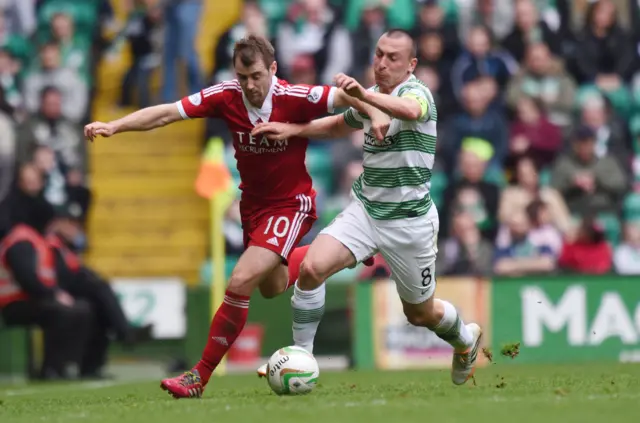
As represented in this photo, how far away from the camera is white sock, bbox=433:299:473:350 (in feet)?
31.9

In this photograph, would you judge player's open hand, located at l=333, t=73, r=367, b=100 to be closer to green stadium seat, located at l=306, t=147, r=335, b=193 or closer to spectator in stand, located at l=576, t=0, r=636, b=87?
green stadium seat, located at l=306, t=147, r=335, b=193

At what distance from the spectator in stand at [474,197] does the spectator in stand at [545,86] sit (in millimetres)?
1542

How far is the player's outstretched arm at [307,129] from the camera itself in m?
9.46

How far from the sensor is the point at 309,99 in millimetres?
9711

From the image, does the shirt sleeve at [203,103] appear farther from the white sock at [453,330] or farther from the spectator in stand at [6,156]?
the spectator in stand at [6,156]

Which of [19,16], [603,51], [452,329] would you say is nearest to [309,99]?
[452,329]

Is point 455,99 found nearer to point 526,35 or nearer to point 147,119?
point 526,35

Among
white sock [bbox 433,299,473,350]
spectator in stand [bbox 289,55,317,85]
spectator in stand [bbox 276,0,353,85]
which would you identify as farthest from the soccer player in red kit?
spectator in stand [bbox 276,0,353,85]

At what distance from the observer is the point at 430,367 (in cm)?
1451

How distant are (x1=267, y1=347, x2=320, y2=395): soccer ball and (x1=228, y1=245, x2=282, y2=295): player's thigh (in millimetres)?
572

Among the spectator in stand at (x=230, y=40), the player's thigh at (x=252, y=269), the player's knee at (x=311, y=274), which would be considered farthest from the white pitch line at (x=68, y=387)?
the spectator in stand at (x=230, y=40)

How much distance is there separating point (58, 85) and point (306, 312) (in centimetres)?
1056

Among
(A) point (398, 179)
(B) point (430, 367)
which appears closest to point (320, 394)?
(A) point (398, 179)

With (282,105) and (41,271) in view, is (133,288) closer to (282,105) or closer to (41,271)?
(41,271)
